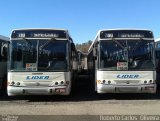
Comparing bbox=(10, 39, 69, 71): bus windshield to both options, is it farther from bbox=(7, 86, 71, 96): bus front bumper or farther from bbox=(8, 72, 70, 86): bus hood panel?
bbox=(7, 86, 71, 96): bus front bumper

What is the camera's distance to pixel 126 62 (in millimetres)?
16578

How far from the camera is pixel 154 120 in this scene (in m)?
11.7

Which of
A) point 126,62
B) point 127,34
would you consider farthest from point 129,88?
point 127,34

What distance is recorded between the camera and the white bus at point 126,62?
16.5 meters

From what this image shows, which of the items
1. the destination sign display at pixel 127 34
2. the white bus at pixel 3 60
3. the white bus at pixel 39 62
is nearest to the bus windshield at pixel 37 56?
the white bus at pixel 39 62

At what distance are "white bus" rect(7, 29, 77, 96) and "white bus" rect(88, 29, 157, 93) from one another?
1.48 metres

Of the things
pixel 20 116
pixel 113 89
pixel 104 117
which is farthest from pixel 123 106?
pixel 20 116

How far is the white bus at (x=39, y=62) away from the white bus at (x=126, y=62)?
1.48 metres

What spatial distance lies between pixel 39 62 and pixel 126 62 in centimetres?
366

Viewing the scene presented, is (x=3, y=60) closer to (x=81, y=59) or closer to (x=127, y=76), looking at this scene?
(x=127, y=76)

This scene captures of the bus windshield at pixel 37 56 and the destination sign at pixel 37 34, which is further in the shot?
the destination sign at pixel 37 34

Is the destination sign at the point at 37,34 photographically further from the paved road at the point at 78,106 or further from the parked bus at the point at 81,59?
the parked bus at the point at 81,59

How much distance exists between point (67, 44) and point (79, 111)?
394 centimetres

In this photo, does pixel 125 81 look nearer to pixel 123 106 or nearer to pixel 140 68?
pixel 140 68
